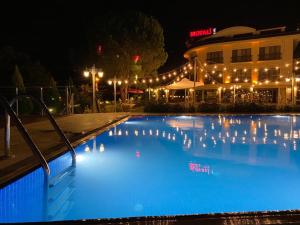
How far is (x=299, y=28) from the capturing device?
32156 millimetres

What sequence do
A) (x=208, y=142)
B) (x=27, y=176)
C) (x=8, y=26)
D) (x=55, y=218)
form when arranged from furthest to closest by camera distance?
(x=8, y=26) < (x=208, y=142) < (x=27, y=176) < (x=55, y=218)

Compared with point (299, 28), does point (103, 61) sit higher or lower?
lower

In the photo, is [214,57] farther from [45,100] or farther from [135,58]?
[45,100]

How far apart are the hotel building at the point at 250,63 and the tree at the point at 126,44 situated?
6443 millimetres

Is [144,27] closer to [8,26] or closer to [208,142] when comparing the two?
[8,26]

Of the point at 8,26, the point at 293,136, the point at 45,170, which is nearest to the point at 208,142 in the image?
the point at 293,136

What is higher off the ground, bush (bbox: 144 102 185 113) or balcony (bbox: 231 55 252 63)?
balcony (bbox: 231 55 252 63)

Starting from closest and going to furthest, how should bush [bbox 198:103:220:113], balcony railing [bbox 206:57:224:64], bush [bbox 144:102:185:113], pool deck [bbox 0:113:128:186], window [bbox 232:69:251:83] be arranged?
1. pool deck [bbox 0:113:128:186]
2. bush [bbox 198:103:220:113]
3. bush [bbox 144:102:185:113]
4. window [bbox 232:69:251:83]
5. balcony railing [bbox 206:57:224:64]

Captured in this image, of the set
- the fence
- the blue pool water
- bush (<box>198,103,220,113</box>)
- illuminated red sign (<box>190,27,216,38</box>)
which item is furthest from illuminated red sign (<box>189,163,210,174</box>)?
illuminated red sign (<box>190,27,216,38</box>)

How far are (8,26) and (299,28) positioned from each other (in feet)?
84.9

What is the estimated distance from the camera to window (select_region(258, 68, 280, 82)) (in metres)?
33.7

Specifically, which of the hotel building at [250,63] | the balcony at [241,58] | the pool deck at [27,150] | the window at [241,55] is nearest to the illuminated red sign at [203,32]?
the hotel building at [250,63]

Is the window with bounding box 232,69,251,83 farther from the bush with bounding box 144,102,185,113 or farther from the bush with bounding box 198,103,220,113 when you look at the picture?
the bush with bounding box 144,102,185,113

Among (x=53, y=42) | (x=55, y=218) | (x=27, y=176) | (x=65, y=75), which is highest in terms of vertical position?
(x=53, y=42)
